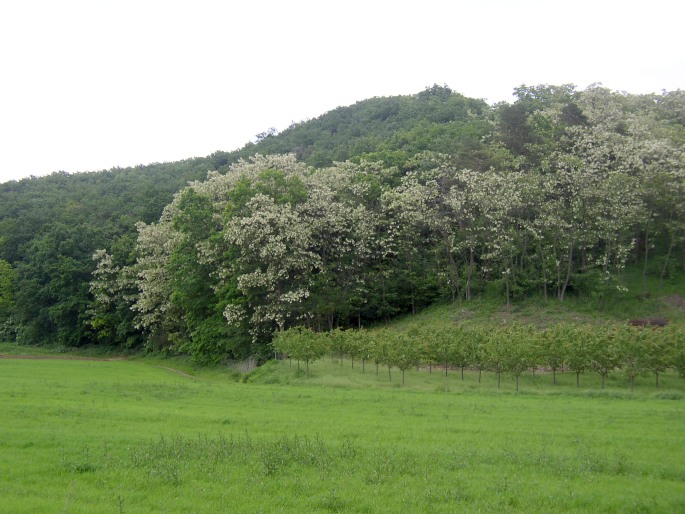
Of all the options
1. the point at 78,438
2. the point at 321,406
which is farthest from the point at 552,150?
the point at 78,438

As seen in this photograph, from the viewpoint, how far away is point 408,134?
76062 millimetres

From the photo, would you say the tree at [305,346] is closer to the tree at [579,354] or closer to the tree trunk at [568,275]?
the tree at [579,354]

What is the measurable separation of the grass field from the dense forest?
2042 cm

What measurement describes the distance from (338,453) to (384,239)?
39033mm

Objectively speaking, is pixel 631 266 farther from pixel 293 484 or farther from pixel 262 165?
pixel 293 484

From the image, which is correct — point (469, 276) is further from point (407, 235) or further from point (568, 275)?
point (568, 275)

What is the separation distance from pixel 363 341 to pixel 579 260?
23.0 metres

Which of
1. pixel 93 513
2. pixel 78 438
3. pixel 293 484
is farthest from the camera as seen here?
pixel 78 438

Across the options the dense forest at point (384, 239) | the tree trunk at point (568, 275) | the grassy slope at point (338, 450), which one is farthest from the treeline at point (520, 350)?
the tree trunk at point (568, 275)

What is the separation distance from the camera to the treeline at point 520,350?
28872mm

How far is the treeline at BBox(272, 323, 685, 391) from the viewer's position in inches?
1137

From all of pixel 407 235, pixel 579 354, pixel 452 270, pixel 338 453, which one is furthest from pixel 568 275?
pixel 338 453

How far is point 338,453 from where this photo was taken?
1390 cm

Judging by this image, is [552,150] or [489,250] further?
[552,150]
